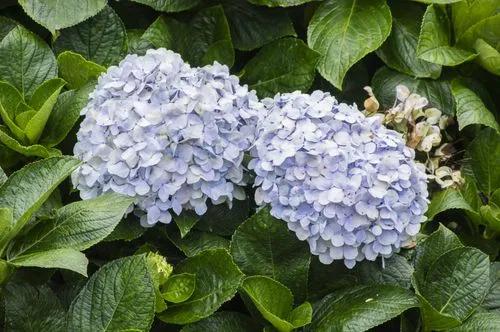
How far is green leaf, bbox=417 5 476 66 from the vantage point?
1.72m

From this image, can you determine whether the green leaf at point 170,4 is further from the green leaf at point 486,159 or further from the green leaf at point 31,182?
the green leaf at point 486,159

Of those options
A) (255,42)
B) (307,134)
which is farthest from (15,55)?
(307,134)

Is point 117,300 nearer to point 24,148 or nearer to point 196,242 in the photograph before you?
point 196,242

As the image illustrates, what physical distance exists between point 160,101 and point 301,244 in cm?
36

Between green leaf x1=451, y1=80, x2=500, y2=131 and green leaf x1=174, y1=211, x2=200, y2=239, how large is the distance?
0.62 meters

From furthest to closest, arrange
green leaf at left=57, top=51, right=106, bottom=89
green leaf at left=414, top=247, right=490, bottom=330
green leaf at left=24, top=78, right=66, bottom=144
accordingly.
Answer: green leaf at left=57, top=51, right=106, bottom=89, green leaf at left=24, top=78, right=66, bottom=144, green leaf at left=414, top=247, right=490, bottom=330

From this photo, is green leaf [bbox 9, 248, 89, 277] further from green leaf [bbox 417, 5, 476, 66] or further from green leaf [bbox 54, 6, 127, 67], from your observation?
green leaf [bbox 417, 5, 476, 66]

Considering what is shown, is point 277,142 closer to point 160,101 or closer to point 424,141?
point 160,101

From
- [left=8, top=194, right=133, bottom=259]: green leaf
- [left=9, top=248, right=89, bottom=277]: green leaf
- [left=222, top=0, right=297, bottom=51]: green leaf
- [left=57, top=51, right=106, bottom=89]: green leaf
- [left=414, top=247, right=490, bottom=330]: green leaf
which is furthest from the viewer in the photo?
[left=222, top=0, right=297, bottom=51]: green leaf

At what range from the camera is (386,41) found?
1.84 m

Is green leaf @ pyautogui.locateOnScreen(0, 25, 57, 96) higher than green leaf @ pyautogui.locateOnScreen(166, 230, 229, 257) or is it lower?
higher

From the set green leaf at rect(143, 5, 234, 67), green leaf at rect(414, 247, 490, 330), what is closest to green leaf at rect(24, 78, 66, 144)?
green leaf at rect(143, 5, 234, 67)

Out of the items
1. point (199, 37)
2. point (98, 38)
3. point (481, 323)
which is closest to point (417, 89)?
point (199, 37)

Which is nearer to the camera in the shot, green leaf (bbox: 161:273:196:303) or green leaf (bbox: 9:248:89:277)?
green leaf (bbox: 9:248:89:277)
